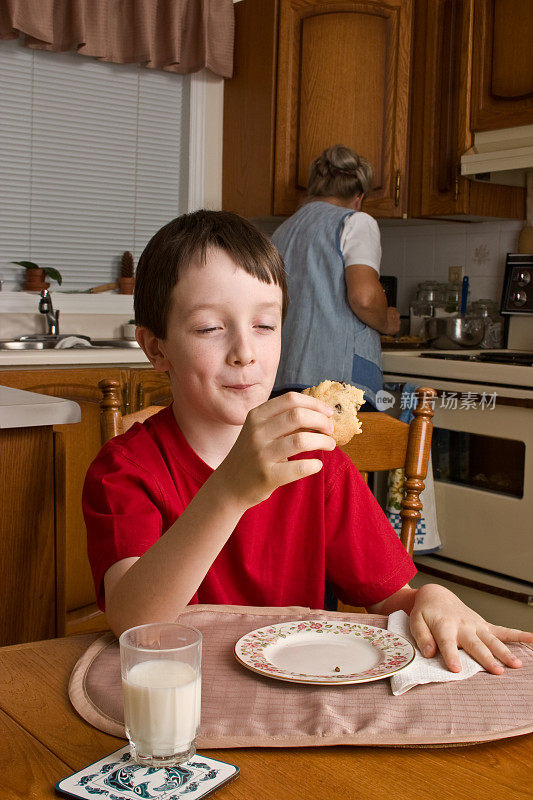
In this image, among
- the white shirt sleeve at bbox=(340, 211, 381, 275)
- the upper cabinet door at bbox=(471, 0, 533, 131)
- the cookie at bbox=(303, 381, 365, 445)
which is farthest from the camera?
the upper cabinet door at bbox=(471, 0, 533, 131)

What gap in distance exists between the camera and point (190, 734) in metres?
0.56

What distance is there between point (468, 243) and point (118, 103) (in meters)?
1.53

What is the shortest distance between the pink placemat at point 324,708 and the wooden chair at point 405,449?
1.58 ft

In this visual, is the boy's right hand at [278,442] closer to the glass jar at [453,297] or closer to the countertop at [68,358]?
the countertop at [68,358]

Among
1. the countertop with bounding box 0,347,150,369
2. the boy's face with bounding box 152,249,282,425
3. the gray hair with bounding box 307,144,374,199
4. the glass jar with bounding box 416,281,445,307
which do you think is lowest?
the countertop with bounding box 0,347,150,369

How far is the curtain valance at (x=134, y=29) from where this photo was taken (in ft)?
9.78

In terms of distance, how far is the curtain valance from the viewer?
2.98 meters

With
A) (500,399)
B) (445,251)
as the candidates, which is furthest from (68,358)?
(445,251)

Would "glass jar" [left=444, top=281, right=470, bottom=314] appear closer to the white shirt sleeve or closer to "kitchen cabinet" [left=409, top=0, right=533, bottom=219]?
"kitchen cabinet" [left=409, top=0, right=533, bottom=219]

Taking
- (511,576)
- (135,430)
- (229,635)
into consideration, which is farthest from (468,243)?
(229,635)

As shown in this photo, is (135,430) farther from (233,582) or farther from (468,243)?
(468,243)

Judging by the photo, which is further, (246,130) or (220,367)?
(246,130)

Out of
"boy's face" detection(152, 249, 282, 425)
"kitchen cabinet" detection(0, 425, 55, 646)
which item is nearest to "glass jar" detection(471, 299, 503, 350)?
"kitchen cabinet" detection(0, 425, 55, 646)

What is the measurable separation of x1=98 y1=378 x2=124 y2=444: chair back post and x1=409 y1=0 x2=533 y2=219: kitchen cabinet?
2181 mm
